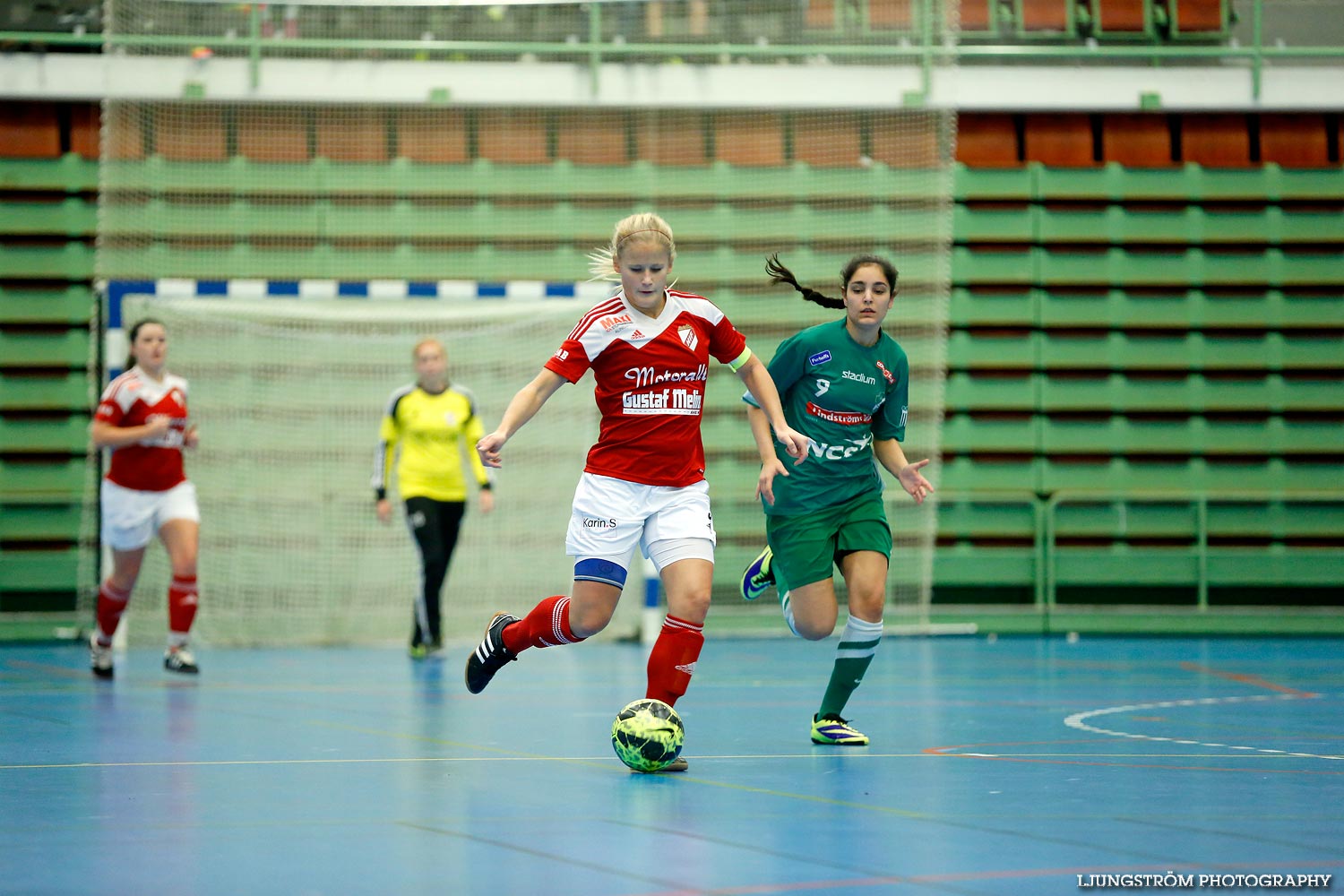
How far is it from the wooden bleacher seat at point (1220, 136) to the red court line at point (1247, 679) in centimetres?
576

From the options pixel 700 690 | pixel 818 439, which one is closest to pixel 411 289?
pixel 700 690

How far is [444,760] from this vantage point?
5.43m

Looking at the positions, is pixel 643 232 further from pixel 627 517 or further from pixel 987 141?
pixel 987 141

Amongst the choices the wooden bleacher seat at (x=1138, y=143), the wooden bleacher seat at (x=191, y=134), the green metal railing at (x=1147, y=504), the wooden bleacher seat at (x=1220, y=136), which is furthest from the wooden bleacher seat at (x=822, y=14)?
the wooden bleacher seat at (x=191, y=134)

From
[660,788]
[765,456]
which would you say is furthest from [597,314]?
[660,788]

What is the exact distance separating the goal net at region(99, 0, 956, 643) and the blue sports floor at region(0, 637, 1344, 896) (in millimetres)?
3304

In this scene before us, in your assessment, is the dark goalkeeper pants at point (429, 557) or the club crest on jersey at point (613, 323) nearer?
the club crest on jersey at point (613, 323)

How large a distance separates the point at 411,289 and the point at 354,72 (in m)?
2.41

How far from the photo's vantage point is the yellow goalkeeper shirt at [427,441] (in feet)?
34.4

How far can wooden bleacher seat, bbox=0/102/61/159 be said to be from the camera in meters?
13.1

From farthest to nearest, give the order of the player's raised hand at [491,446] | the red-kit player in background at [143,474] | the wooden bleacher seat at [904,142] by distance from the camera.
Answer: the wooden bleacher seat at [904,142], the red-kit player in background at [143,474], the player's raised hand at [491,446]

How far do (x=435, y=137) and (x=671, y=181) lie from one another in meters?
2.04

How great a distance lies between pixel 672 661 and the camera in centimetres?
532

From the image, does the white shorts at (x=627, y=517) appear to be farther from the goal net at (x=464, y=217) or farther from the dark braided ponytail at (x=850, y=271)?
the goal net at (x=464, y=217)
